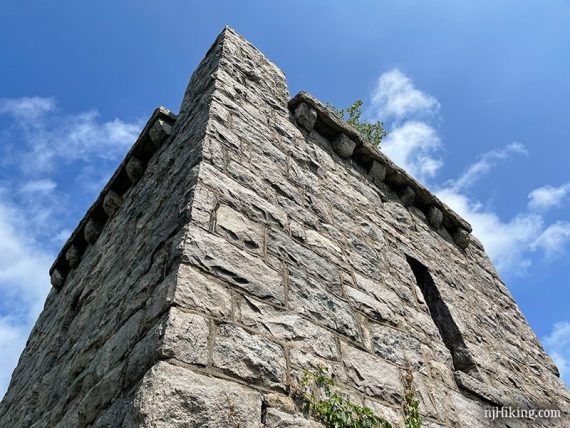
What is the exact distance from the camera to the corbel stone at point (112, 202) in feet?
14.1

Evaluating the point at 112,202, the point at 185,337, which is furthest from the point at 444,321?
the point at 112,202

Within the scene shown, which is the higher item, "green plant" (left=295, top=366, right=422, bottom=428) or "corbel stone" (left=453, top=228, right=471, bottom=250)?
"corbel stone" (left=453, top=228, right=471, bottom=250)

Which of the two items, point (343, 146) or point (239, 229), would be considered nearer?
point (239, 229)

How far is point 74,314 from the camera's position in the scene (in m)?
3.69

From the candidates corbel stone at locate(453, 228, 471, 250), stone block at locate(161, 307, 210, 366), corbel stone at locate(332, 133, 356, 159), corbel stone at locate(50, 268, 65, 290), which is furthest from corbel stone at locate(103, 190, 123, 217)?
corbel stone at locate(453, 228, 471, 250)

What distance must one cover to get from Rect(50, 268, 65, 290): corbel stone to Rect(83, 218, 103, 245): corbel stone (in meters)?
0.78

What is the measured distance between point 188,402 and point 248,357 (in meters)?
0.34

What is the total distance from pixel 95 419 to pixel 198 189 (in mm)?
1129

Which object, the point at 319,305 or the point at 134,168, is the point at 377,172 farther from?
the point at 319,305

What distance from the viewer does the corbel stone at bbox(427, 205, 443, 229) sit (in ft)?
16.5

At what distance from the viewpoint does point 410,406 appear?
7.80ft

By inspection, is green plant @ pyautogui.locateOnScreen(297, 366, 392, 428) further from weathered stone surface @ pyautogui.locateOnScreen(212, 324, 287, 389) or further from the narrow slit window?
the narrow slit window

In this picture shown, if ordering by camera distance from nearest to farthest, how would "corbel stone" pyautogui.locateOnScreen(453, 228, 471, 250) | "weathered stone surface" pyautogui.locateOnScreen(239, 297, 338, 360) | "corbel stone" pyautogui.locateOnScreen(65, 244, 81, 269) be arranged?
1. "weathered stone surface" pyautogui.locateOnScreen(239, 297, 338, 360)
2. "corbel stone" pyautogui.locateOnScreen(65, 244, 81, 269)
3. "corbel stone" pyautogui.locateOnScreen(453, 228, 471, 250)

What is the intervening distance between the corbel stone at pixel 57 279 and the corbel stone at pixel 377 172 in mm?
3419
